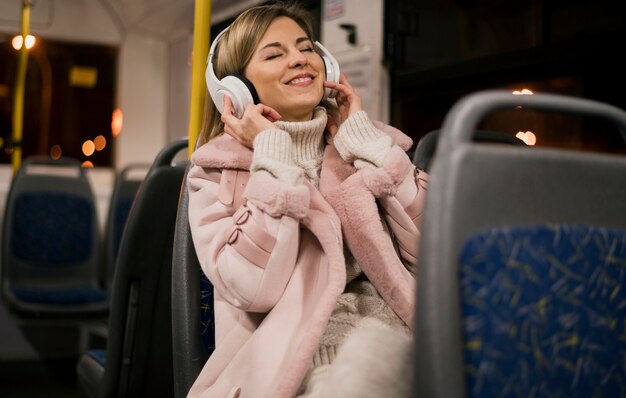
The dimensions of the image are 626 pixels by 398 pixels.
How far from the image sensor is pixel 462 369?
0.85 meters

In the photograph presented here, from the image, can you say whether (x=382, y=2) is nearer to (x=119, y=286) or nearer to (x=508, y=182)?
(x=119, y=286)

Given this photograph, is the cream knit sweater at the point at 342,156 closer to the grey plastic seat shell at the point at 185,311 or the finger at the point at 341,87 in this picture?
the finger at the point at 341,87

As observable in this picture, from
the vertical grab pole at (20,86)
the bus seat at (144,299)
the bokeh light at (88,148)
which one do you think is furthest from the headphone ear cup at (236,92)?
the bokeh light at (88,148)

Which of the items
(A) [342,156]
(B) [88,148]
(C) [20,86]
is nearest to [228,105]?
(A) [342,156]

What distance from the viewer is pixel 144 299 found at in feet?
6.55

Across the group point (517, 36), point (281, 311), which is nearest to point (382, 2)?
point (517, 36)

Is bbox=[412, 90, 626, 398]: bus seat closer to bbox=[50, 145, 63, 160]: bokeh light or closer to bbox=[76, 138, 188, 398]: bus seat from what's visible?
bbox=[76, 138, 188, 398]: bus seat

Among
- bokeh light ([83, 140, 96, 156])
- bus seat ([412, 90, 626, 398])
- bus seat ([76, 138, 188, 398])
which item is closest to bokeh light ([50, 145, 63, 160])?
bokeh light ([83, 140, 96, 156])

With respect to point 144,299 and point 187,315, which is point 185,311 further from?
point 144,299

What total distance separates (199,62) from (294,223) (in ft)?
2.22

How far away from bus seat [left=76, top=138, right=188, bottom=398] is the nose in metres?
0.51

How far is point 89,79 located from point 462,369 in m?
6.44

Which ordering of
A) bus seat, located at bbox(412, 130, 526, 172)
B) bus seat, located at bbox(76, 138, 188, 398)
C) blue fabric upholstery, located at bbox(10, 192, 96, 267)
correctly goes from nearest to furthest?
bus seat, located at bbox(76, 138, 188, 398)
bus seat, located at bbox(412, 130, 526, 172)
blue fabric upholstery, located at bbox(10, 192, 96, 267)

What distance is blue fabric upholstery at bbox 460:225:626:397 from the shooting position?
0.86 m
